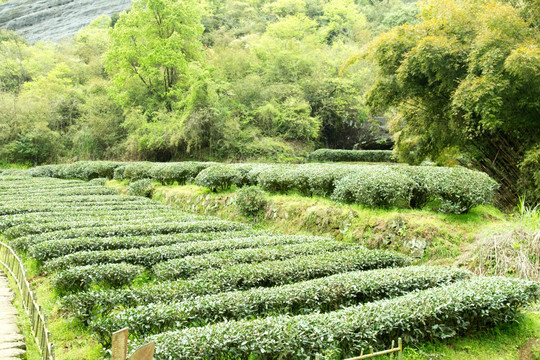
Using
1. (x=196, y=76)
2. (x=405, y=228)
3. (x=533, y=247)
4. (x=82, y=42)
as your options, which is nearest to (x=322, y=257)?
(x=405, y=228)

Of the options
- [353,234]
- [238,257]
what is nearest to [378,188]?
[353,234]

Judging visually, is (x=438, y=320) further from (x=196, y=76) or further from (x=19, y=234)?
(x=196, y=76)

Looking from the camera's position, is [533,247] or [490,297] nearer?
[490,297]

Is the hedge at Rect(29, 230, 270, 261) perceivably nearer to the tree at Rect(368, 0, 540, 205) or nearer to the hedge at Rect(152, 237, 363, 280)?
the hedge at Rect(152, 237, 363, 280)

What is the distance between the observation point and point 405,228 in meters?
7.50

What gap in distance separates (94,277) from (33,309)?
92 cm

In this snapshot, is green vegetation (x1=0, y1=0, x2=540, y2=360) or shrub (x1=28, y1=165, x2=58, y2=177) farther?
shrub (x1=28, y1=165, x2=58, y2=177)

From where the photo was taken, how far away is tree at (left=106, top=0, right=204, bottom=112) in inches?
990

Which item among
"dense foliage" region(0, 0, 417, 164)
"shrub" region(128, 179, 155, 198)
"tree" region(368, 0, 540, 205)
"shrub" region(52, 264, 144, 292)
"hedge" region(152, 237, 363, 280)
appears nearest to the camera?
"shrub" region(52, 264, 144, 292)

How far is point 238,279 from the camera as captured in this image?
209 inches

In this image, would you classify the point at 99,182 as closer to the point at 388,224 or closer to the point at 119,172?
the point at 119,172

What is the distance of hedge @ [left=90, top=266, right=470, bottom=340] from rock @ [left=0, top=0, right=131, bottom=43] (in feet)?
188

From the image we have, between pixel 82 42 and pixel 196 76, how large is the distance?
1069 inches

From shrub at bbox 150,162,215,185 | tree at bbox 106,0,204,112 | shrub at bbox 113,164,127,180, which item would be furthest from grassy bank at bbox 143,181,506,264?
tree at bbox 106,0,204,112
